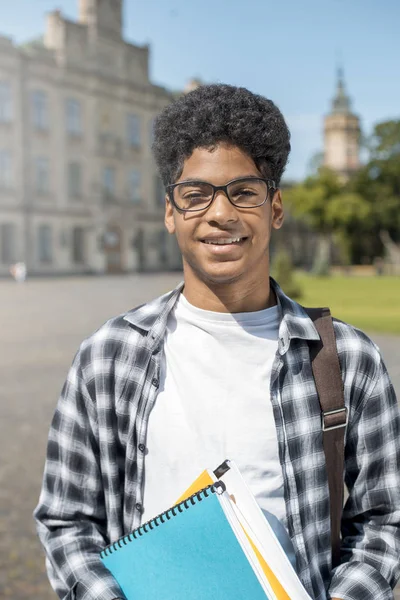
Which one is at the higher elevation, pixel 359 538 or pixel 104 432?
pixel 104 432

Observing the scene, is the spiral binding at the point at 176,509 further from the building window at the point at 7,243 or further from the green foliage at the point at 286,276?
the building window at the point at 7,243

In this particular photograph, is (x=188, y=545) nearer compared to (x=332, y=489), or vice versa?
(x=188, y=545)

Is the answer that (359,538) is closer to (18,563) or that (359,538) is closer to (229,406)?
(229,406)

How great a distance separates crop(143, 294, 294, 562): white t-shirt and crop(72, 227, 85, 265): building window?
31.0 meters

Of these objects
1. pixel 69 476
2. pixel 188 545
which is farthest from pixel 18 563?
pixel 188 545

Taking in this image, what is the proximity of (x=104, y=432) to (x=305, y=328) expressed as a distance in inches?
16.1

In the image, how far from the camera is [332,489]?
1285mm

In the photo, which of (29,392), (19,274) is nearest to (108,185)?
(19,274)

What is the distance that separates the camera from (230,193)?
124cm

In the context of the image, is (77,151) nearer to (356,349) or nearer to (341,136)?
(341,136)

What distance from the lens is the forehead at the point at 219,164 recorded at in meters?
1.23

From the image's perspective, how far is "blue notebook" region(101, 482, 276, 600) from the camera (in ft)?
3.55

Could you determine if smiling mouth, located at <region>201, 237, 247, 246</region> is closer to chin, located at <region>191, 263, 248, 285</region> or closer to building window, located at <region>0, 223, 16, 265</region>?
chin, located at <region>191, 263, 248, 285</region>

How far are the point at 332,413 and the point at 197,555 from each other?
0.34 metres
